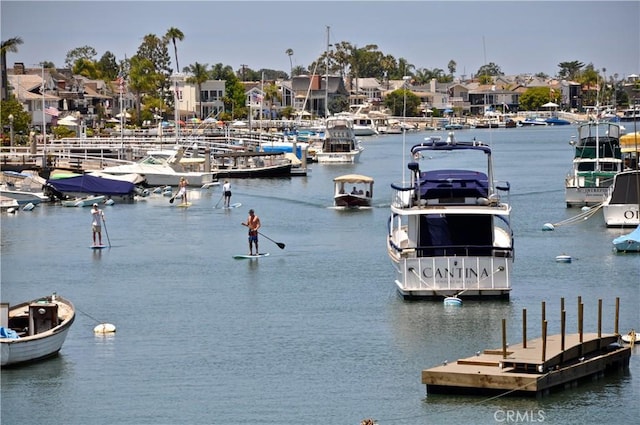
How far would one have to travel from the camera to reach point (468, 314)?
39750 millimetres

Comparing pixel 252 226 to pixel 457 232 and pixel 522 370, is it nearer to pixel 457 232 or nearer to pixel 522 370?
pixel 457 232

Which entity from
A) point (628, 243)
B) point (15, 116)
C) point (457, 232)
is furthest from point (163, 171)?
point (457, 232)

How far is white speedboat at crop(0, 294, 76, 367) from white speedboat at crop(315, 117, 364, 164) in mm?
92231

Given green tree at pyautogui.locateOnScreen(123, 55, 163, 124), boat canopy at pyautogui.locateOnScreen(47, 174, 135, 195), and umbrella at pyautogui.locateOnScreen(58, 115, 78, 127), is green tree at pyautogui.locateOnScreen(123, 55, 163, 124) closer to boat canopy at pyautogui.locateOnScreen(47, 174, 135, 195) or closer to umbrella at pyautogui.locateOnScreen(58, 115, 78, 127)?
umbrella at pyautogui.locateOnScreen(58, 115, 78, 127)

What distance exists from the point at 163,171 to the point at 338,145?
3712 cm

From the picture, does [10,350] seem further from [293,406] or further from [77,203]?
[77,203]

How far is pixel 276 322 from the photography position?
40.3 m

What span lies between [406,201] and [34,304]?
14457 mm

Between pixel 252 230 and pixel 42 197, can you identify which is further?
pixel 42 197

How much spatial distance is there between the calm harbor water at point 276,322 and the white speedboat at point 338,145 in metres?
54.4

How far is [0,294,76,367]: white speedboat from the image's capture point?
32125 mm

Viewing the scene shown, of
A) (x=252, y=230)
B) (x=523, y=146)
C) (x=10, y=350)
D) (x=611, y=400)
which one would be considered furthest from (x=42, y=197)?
(x=523, y=146)

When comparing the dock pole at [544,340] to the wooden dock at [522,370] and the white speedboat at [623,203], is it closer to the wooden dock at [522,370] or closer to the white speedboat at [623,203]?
the wooden dock at [522,370]

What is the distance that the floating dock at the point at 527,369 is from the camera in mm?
29234
